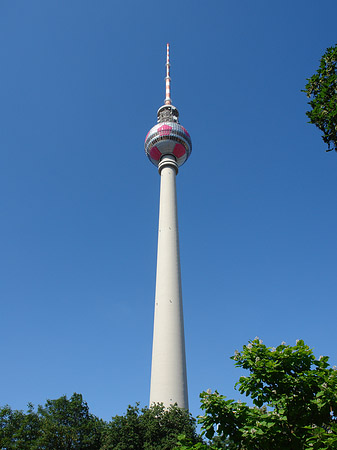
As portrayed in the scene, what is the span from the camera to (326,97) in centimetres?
1852

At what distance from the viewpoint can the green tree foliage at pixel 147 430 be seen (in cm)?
3362

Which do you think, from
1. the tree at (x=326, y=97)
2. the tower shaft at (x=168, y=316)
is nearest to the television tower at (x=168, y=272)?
the tower shaft at (x=168, y=316)

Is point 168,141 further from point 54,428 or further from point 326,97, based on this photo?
point 326,97

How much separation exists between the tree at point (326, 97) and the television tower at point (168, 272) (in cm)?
4012

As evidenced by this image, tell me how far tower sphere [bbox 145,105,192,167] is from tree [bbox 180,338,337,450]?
62.0m

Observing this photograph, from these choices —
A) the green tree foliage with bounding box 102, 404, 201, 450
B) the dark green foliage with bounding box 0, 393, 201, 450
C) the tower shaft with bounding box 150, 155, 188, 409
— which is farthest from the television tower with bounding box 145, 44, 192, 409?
the green tree foliage with bounding box 102, 404, 201, 450

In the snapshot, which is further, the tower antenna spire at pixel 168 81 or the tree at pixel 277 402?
the tower antenna spire at pixel 168 81

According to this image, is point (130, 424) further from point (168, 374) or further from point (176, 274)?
point (176, 274)

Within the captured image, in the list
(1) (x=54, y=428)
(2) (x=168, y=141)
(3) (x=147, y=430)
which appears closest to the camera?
(3) (x=147, y=430)

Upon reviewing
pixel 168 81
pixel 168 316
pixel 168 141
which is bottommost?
pixel 168 316

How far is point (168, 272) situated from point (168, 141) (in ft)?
91.3

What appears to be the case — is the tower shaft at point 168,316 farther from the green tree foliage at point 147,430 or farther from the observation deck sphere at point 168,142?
the green tree foliage at point 147,430

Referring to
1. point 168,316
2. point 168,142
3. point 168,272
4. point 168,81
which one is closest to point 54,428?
point 168,316

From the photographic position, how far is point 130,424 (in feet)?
115
